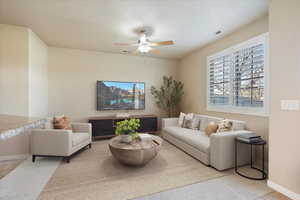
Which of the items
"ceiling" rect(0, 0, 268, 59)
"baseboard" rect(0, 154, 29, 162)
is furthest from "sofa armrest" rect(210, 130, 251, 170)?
"baseboard" rect(0, 154, 29, 162)

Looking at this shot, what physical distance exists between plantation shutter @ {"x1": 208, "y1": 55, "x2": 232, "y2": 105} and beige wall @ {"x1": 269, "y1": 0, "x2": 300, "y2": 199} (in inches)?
62.6

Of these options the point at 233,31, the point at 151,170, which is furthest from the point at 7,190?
the point at 233,31

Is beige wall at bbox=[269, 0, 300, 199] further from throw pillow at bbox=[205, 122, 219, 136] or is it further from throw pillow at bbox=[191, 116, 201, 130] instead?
throw pillow at bbox=[191, 116, 201, 130]

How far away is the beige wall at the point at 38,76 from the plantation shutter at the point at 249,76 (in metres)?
4.61

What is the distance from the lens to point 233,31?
3113 mm

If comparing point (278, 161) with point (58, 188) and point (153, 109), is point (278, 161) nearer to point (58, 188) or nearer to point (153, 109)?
point (58, 188)

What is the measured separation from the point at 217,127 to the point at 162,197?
1.85 metres

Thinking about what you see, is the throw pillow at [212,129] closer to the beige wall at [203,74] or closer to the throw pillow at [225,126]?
the throw pillow at [225,126]

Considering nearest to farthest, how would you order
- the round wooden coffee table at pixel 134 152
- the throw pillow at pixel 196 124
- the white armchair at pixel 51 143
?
the round wooden coffee table at pixel 134 152 < the white armchair at pixel 51 143 < the throw pillow at pixel 196 124

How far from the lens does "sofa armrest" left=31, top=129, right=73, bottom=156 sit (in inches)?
100

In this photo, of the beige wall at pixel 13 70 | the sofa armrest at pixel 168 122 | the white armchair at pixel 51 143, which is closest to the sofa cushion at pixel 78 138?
the white armchair at pixel 51 143

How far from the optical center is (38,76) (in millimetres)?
3428

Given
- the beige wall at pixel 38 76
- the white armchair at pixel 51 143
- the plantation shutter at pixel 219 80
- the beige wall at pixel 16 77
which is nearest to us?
the white armchair at pixel 51 143

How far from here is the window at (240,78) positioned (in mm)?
2711
